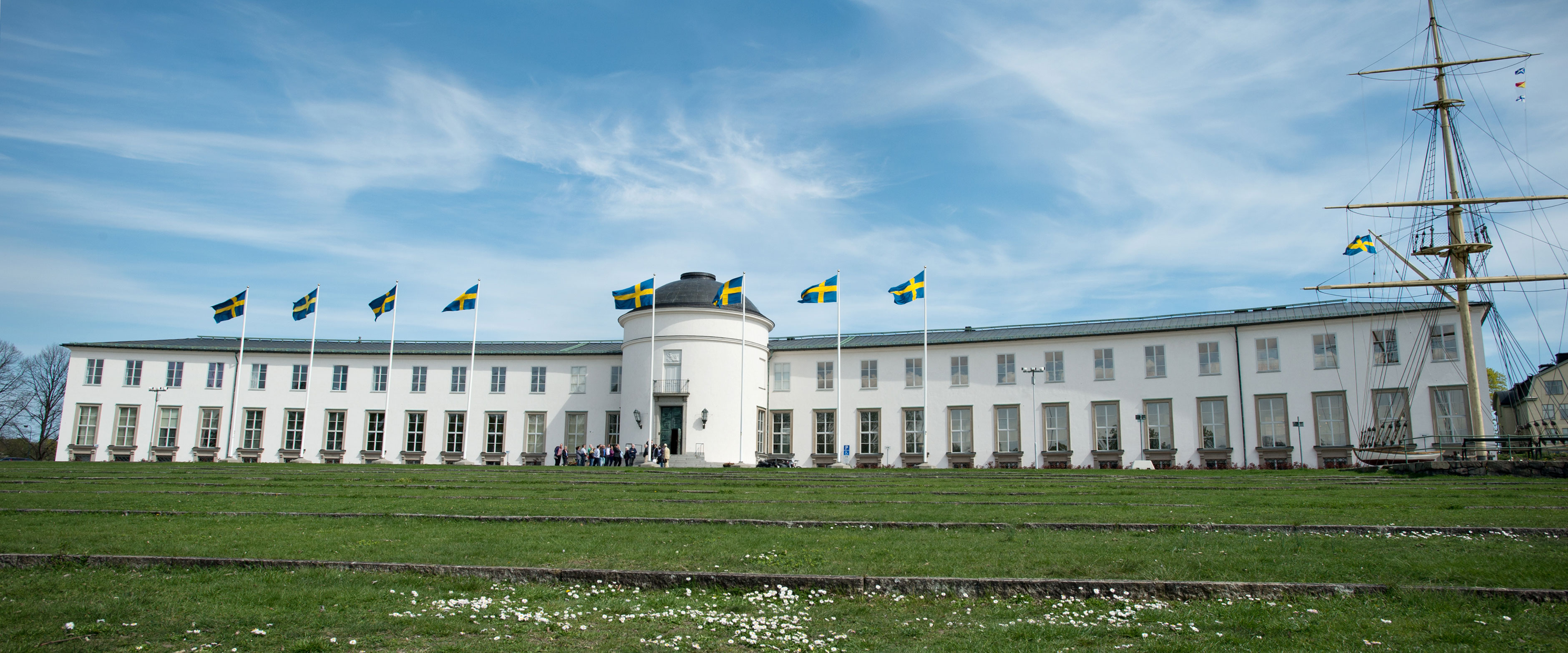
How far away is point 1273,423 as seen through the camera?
139 ft

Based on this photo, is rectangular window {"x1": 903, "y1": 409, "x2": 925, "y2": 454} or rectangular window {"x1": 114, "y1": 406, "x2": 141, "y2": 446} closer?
rectangular window {"x1": 903, "y1": 409, "x2": 925, "y2": 454}

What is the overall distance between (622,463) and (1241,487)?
3122cm

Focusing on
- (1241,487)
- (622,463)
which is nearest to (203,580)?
(1241,487)

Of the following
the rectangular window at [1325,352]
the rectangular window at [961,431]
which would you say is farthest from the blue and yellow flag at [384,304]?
the rectangular window at [1325,352]

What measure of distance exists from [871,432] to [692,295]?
1169cm

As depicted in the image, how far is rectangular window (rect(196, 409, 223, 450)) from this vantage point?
170 feet

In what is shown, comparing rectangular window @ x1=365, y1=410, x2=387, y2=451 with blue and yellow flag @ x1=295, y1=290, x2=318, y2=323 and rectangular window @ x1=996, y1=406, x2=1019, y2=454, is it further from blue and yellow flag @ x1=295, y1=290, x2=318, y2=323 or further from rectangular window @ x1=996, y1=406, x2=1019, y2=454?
rectangular window @ x1=996, y1=406, x2=1019, y2=454

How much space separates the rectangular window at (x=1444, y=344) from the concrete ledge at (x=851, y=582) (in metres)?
37.5

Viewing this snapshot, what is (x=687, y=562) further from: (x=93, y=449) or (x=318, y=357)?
(x=93, y=449)

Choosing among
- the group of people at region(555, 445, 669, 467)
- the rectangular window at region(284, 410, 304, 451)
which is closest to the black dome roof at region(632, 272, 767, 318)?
the group of people at region(555, 445, 669, 467)

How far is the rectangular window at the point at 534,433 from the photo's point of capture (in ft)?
172

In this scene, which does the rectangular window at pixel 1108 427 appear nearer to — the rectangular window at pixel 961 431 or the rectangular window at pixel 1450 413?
the rectangular window at pixel 961 431

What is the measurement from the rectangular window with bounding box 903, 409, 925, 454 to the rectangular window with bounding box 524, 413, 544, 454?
19592 mm

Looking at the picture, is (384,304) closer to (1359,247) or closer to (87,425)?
(87,425)
